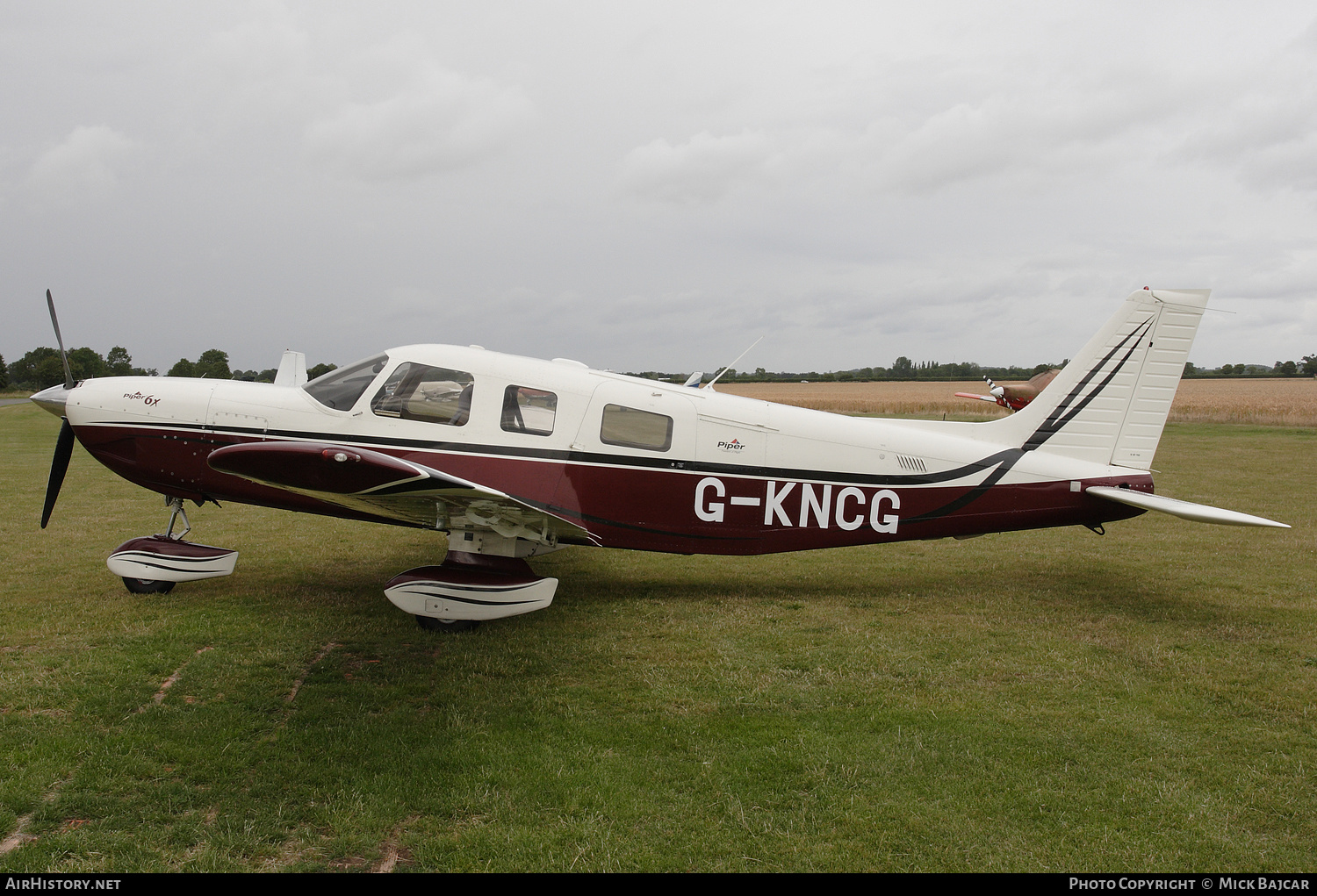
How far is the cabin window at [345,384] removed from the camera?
6305 millimetres

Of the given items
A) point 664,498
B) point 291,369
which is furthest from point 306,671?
point 291,369

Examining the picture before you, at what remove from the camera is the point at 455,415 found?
6.25 metres

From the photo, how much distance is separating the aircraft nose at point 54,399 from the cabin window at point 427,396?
9.20 feet

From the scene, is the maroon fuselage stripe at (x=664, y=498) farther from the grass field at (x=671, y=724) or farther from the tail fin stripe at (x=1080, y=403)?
the grass field at (x=671, y=724)

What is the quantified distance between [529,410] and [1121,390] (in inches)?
216

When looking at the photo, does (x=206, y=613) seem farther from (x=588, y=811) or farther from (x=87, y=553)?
(x=588, y=811)

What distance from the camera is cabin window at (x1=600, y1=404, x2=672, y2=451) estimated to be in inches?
253

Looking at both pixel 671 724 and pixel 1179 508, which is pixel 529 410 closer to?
pixel 671 724

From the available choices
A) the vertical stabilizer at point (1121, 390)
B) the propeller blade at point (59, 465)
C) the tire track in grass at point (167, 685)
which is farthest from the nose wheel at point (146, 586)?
the vertical stabilizer at point (1121, 390)

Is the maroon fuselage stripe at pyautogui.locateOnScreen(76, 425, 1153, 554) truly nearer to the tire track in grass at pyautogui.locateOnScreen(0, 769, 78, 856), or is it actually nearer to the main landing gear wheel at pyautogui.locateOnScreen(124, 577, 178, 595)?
the main landing gear wheel at pyautogui.locateOnScreen(124, 577, 178, 595)

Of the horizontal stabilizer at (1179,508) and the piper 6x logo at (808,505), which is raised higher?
the horizontal stabilizer at (1179,508)

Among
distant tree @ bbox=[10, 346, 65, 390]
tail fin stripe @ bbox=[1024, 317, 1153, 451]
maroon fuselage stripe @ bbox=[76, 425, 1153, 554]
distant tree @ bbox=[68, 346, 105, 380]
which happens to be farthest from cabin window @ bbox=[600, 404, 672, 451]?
distant tree @ bbox=[10, 346, 65, 390]

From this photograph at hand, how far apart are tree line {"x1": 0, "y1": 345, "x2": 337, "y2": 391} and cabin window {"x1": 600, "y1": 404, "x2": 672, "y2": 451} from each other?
301 centimetres

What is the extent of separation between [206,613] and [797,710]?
16.0 ft
